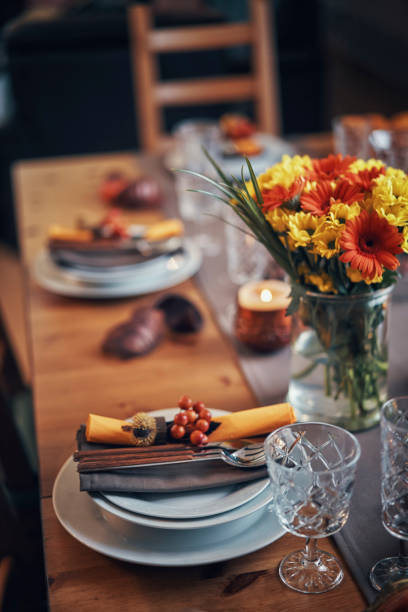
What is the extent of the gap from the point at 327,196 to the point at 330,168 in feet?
0.24

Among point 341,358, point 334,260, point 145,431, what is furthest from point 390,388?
point 145,431

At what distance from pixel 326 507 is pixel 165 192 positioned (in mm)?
1270

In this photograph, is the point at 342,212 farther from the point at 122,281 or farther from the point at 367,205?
the point at 122,281

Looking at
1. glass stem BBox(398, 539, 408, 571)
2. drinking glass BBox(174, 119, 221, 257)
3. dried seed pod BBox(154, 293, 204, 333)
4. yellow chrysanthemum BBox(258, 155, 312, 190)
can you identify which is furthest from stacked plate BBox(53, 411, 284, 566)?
drinking glass BBox(174, 119, 221, 257)

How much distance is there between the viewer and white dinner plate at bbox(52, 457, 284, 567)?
63 cm

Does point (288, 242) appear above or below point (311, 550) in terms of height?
above

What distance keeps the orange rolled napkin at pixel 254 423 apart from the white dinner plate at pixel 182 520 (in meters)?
0.08

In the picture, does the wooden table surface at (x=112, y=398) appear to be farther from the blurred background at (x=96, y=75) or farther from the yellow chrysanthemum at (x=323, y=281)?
the blurred background at (x=96, y=75)

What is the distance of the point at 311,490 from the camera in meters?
0.59

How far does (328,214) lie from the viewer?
28.2 inches

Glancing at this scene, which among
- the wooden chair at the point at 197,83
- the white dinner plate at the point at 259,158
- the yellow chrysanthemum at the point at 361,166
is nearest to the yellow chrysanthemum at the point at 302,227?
the yellow chrysanthemum at the point at 361,166

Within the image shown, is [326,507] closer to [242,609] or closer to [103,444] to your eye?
[242,609]

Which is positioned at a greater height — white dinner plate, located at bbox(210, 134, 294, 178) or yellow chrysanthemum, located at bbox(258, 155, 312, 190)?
yellow chrysanthemum, located at bbox(258, 155, 312, 190)

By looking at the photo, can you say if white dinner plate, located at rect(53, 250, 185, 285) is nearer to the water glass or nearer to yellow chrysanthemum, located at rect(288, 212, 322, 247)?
the water glass
